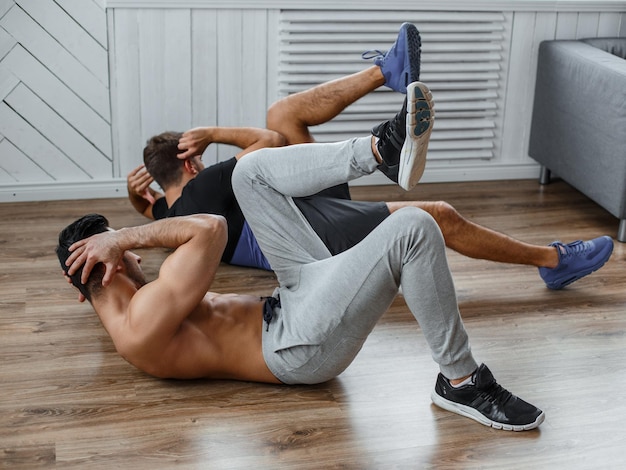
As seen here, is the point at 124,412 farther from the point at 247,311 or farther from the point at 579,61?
the point at 579,61

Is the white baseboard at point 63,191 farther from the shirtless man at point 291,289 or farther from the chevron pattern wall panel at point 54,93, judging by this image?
the shirtless man at point 291,289

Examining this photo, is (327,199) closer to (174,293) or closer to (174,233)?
(174,233)

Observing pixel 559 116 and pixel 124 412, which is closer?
pixel 124 412

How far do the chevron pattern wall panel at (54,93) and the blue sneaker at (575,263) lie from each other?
6.36 feet

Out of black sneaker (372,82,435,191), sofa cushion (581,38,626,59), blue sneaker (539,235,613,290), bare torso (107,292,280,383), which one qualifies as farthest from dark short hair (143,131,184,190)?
sofa cushion (581,38,626,59)

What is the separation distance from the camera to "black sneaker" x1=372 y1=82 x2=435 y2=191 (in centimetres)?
196

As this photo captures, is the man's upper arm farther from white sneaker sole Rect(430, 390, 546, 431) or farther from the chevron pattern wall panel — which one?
the chevron pattern wall panel

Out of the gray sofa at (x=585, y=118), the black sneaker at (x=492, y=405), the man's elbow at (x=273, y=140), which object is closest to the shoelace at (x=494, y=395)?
the black sneaker at (x=492, y=405)

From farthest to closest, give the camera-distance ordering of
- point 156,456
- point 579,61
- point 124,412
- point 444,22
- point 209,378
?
point 444,22 < point 579,61 < point 209,378 < point 124,412 < point 156,456

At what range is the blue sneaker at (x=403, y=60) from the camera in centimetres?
273

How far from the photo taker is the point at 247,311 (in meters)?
2.29

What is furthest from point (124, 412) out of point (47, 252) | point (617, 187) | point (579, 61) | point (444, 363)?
point (579, 61)

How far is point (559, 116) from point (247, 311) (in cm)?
210

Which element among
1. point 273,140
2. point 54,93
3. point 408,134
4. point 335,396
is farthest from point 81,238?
point 54,93
